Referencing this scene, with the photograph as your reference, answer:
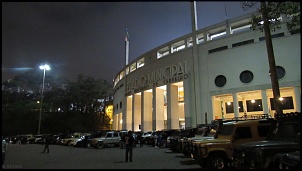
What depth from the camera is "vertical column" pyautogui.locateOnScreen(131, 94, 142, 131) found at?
1890 inches

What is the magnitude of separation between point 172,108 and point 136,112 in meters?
11.7

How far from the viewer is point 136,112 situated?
159 ft

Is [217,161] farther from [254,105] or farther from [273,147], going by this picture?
[254,105]

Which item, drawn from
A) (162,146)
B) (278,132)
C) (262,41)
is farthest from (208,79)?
(278,132)

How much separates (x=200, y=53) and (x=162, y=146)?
17.9 metres

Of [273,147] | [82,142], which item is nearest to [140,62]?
[82,142]

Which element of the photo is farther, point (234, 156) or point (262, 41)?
point (262, 41)

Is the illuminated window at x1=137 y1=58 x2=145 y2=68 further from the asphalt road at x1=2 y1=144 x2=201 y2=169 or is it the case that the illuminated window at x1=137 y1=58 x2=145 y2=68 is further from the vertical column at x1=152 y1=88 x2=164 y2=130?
the asphalt road at x1=2 y1=144 x2=201 y2=169

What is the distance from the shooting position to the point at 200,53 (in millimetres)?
36062

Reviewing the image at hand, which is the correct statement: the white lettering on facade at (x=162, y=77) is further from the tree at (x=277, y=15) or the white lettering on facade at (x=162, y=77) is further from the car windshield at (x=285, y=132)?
the car windshield at (x=285, y=132)

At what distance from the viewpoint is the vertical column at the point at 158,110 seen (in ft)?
135

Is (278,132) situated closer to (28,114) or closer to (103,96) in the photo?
(28,114)

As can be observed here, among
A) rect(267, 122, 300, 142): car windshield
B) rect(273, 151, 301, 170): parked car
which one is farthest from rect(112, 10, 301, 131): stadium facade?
rect(273, 151, 301, 170): parked car

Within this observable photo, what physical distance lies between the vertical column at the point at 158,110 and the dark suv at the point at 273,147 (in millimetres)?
32708
